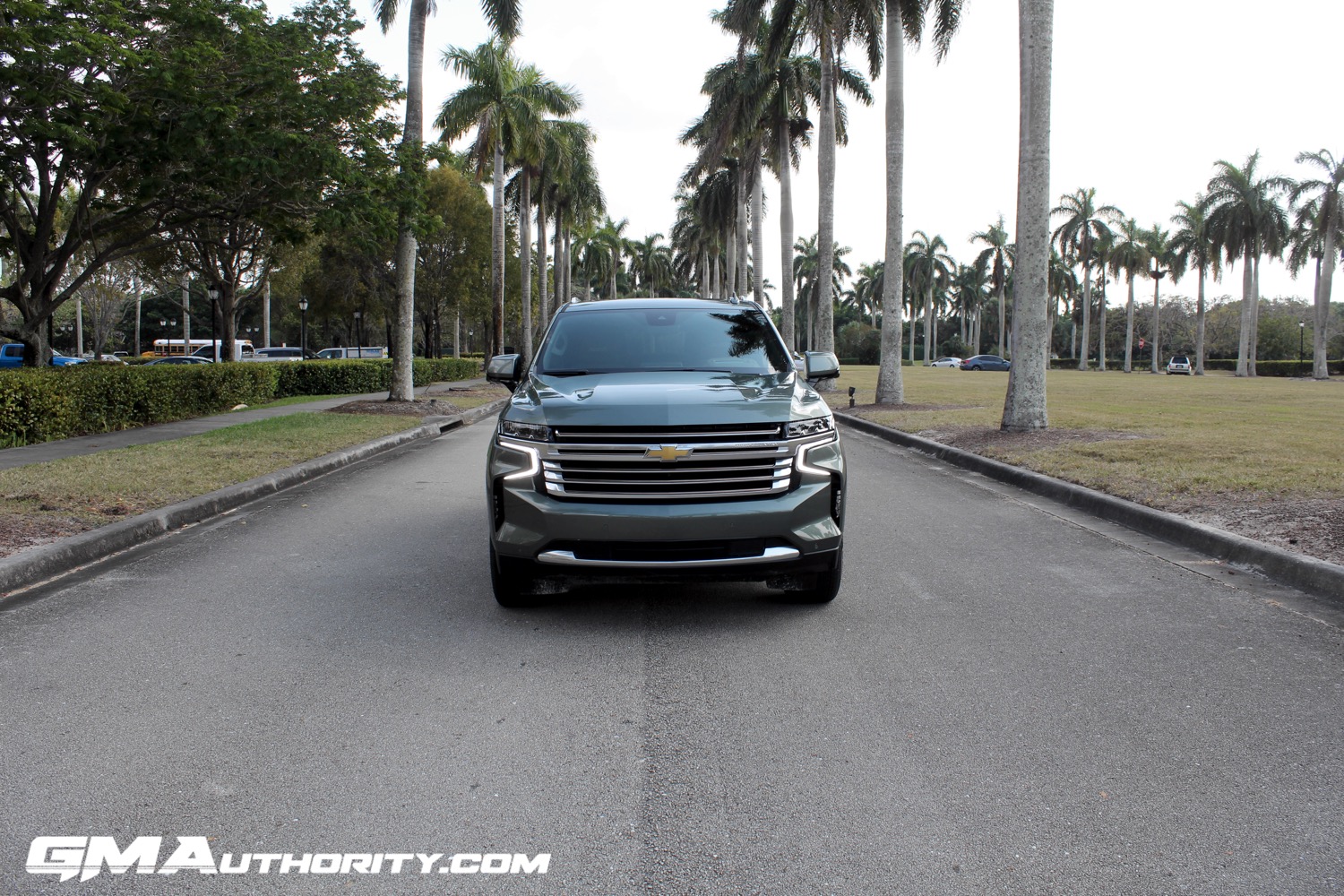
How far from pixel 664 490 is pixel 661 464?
139 mm

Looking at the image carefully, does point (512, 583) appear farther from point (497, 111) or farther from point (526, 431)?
point (497, 111)

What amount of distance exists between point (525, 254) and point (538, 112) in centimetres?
639

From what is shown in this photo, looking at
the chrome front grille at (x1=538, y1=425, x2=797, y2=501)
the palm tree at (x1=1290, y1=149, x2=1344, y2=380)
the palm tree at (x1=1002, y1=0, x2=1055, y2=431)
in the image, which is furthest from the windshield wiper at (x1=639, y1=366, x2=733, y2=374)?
the palm tree at (x1=1290, y1=149, x2=1344, y2=380)

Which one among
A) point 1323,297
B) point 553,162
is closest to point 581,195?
point 553,162

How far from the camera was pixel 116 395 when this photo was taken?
1579 centimetres

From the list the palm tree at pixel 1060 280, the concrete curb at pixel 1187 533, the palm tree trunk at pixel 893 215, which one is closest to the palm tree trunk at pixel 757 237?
the palm tree trunk at pixel 893 215

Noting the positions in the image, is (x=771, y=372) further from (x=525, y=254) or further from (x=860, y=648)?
(x=525, y=254)

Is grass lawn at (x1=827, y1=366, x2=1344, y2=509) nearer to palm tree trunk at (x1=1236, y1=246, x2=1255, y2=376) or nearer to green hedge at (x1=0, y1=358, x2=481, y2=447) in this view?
green hedge at (x1=0, y1=358, x2=481, y2=447)

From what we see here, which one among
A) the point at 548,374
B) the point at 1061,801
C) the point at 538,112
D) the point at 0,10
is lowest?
the point at 1061,801

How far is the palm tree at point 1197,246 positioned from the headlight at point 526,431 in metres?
67.8

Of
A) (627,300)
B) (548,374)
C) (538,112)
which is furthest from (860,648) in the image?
(538,112)

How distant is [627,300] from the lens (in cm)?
765

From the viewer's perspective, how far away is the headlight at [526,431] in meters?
5.28

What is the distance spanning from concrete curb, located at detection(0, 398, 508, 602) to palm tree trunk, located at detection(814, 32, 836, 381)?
17856 mm
